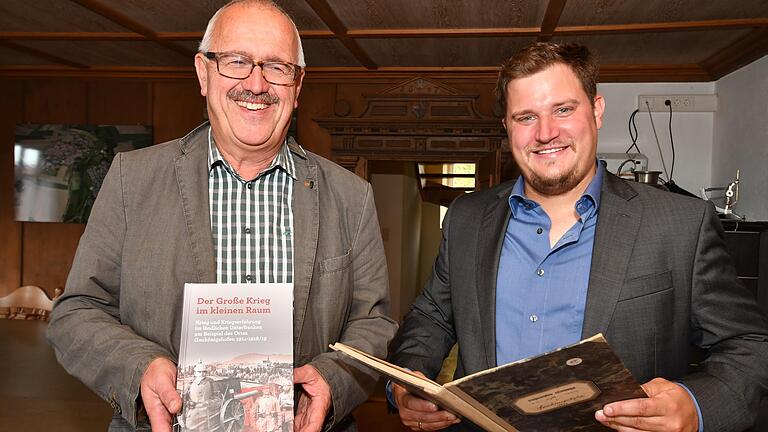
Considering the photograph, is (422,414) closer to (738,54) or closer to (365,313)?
(365,313)

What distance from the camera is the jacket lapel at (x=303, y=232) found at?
1.37 meters

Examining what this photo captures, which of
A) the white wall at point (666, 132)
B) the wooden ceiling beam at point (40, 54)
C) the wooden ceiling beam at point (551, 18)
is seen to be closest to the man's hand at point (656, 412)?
the wooden ceiling beam at point (551, 18)

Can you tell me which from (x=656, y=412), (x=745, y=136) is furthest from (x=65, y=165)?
→ (x=656, y=412)

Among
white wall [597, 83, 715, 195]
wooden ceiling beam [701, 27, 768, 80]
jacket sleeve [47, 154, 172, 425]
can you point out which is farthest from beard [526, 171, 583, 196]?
white wall [597, 83, 715, 195]

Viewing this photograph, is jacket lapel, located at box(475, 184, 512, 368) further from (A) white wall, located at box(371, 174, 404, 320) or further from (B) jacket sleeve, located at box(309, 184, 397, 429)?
(A) white wall, located at box(371, 174, 404, 320)

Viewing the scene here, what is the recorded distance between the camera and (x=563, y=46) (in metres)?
1.57

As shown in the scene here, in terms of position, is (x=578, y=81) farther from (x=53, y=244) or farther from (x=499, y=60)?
(x=53, y=244)

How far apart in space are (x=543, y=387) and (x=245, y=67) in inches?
35.1

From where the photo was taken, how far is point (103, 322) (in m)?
1.28

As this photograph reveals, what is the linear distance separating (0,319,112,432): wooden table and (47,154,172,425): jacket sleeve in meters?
3.12

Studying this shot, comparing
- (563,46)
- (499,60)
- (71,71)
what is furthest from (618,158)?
(71,71)

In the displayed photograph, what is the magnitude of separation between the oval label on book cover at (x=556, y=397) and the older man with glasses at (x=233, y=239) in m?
0.41

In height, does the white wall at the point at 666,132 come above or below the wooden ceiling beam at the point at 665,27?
below

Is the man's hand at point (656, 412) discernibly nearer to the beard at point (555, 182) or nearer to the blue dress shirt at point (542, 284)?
the blue dress shirt at point (542, 284)
